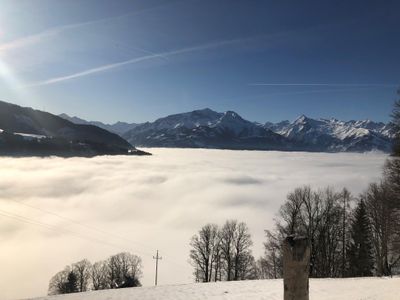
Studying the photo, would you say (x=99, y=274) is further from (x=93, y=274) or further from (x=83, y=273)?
(x=83, y=273)

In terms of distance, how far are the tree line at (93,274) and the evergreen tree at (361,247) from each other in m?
54.1

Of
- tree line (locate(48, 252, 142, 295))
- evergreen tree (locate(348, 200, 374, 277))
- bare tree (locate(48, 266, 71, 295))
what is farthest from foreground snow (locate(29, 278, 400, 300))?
bare tree (locate(48, 266, 71, 295))

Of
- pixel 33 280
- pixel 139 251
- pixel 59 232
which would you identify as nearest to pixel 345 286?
pixel 33 280

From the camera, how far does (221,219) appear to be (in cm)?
18588

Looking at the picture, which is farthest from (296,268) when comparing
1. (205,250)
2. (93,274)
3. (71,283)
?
(93,274)

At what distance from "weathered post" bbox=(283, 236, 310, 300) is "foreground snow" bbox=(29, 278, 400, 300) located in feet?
51.5

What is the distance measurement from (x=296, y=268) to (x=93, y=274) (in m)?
98.7

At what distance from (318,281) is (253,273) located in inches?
1799

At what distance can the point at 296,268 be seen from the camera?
623cm

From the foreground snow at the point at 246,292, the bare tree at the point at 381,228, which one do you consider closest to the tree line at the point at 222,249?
the bare tree at the point at 381,228

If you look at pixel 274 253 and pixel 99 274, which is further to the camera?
pixel 99 274

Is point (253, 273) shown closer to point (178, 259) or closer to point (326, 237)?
point (326, 237)

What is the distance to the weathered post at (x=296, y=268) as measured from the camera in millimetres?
6203

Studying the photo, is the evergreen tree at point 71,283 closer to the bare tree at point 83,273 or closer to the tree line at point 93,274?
the tree line at point 93,274
